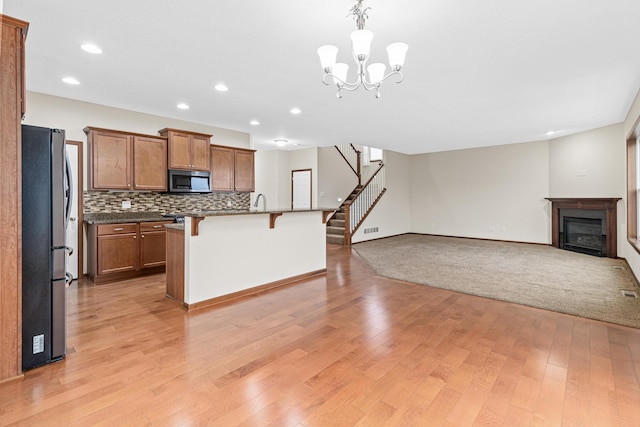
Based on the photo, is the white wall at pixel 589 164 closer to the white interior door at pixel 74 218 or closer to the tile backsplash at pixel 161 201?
the tile backsplash at pixel 161 201

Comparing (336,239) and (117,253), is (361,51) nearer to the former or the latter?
(117,253)

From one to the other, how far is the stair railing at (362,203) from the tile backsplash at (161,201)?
2.53 m

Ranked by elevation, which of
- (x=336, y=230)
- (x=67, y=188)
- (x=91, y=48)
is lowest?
(x=336, y=230)

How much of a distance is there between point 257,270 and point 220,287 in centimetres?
54

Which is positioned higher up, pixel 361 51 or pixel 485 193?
pixel 361 51

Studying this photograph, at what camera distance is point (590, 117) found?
546 centimetres

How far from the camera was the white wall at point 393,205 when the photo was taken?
339 inches

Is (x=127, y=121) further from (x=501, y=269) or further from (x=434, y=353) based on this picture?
(x=501, y=269)

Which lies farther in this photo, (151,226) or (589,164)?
(589,164)

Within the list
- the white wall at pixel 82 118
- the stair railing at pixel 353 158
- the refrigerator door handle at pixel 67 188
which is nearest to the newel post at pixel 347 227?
the stair railing at pixel 353 158

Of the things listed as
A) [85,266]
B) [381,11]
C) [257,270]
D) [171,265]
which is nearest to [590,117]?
[381,11]

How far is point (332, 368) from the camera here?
2191 millimetres

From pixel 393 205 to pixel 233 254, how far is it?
648cm

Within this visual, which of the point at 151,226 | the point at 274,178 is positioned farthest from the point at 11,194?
the point at 274,178
